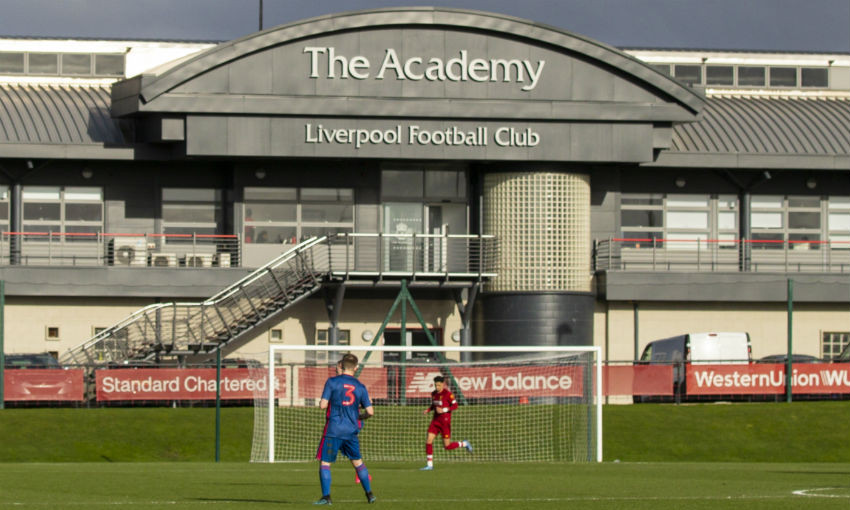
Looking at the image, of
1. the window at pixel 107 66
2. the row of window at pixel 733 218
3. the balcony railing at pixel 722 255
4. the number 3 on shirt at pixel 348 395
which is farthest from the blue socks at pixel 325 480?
the window at pixel 107 66

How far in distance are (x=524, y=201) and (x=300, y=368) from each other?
11.3 m

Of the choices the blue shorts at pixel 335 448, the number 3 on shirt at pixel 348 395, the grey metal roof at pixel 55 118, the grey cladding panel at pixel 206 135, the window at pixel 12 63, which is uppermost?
the window at pixel 12 63

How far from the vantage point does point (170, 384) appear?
98.6 ft

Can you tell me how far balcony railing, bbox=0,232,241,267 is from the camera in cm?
3759

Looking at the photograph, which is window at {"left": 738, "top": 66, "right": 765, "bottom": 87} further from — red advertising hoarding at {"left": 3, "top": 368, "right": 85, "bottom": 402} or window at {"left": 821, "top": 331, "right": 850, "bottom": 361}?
red advertising hoarding at {"left": 3, "top": 368, "right": 85, "bottom": 402}

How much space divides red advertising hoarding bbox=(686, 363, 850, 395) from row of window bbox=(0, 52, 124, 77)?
2327 cm

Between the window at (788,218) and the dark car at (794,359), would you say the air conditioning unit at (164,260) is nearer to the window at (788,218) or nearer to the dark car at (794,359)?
the dark car at (794,359)

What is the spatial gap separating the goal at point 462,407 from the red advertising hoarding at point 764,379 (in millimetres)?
2863

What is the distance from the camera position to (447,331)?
39031 millimetres

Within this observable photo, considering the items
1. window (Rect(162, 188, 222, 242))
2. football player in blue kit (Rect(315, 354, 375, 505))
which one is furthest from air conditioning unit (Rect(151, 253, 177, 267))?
football player in blue kit (Rect(315, 354, 375, 505))

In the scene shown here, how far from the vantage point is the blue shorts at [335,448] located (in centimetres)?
1457

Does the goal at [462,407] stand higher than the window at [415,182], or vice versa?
the window at [415,182]

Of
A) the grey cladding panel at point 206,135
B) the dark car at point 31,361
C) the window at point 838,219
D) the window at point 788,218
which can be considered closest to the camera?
the dark car at point 31,361

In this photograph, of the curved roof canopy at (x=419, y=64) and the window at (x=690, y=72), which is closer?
the curved roof canopy at (x=419, y=64)
